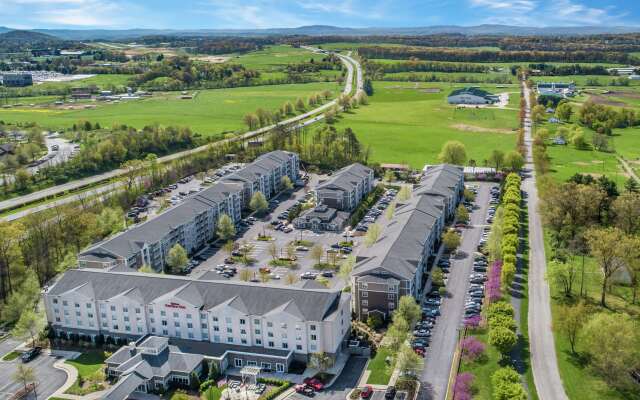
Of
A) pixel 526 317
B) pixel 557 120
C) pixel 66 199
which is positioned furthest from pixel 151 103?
pixel 526 317

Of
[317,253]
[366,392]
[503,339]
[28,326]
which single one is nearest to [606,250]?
[503,339]

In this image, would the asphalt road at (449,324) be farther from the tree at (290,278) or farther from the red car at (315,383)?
the tree at (290,278)

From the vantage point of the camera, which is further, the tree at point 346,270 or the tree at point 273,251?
the tree at point 273,251

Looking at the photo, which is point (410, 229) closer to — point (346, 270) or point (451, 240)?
point (451, 240)

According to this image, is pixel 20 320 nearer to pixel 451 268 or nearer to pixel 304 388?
pixel 304 388

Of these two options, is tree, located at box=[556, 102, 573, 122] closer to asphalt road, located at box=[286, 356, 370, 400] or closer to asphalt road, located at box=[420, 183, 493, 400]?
asphalt road, located at box=[420, 183, 493, 400]

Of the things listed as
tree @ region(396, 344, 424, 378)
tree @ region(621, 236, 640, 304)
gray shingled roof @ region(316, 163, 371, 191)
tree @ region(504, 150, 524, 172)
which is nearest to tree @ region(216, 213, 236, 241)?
gray shingled roof @ region(316, 163, 371, 191)

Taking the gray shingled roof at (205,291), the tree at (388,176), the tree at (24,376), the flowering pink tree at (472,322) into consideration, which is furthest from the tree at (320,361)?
the tree at (388,176)
